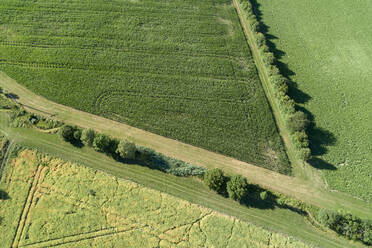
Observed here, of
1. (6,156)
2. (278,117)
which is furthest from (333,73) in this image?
(6,156)

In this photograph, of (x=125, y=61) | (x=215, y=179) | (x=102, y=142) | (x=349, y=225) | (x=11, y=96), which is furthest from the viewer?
(x=125, y=61)

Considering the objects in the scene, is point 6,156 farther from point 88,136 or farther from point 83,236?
point 83,236

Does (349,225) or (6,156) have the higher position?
(6,156)

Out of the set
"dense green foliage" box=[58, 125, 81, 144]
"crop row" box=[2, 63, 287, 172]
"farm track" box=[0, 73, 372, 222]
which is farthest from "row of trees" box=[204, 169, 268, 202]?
"dense green foliage" box=[58, 125, 81, 144]

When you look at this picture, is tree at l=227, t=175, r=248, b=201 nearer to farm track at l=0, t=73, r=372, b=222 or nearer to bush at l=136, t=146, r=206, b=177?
farm track at l=0, t=73, r=372, b=222

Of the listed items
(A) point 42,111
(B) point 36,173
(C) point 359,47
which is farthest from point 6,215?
(C) point 359,47

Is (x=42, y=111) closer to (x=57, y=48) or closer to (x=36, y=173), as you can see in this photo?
(x=36, y=173)
